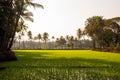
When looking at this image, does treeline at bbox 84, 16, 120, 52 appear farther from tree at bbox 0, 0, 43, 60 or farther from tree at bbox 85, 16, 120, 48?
tree at bbox 0, 0, 43, 60

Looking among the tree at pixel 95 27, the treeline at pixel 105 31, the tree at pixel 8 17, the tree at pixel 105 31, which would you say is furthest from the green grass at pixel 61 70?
the tree at pixel 95 27

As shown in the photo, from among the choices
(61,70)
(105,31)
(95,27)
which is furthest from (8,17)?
(95,27)

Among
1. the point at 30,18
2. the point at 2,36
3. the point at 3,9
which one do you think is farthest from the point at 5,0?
the point at 30,18

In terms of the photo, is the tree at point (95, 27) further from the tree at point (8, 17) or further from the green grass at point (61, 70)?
the green grass at point (61, 70)

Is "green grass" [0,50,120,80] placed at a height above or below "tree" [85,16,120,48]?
below

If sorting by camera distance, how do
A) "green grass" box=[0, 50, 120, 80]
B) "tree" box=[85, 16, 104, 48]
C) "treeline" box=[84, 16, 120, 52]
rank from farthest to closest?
"tree" box=[85, 16, 104, 48] → "treeline" box=[84, 16, 120, 52] → "green grass" box=[0, 50, 120, 80]

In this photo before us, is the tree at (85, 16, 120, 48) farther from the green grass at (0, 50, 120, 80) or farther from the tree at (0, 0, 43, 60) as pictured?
the green grass at (0, 50, 120, 80)

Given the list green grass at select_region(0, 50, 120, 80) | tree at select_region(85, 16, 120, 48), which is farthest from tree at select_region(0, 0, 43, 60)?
tree at select_region(85, 16, 120, 48)

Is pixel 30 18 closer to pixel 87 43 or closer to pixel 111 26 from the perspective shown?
pixel 111 26

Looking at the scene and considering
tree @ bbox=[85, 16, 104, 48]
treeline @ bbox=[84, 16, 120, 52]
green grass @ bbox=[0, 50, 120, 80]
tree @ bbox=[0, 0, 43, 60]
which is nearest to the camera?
green grass @ bbox=[0, 50, 120, 80]

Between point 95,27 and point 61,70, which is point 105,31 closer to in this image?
point 95,27

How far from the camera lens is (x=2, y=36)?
29578mm

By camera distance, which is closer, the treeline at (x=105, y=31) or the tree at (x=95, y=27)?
the treeline at (x=105, y=31)

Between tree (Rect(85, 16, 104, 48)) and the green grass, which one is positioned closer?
the green grass
